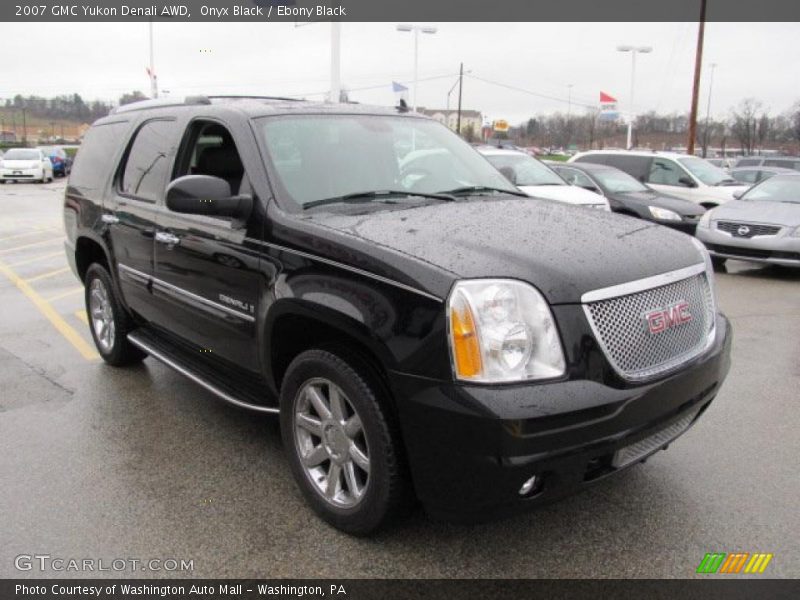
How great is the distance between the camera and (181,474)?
11.9 feet

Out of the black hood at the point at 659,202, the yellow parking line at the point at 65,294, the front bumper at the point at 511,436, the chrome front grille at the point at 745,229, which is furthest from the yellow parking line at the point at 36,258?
the chrome front grille at the point at 745,229

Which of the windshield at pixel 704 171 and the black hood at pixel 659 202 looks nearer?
the black hood at pixel 659 202

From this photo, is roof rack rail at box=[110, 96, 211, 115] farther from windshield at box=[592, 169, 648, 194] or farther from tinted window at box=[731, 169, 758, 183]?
tinted window at box=[731, 169, 758, 183]

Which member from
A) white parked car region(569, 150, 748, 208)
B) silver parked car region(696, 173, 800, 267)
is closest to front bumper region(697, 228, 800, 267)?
silver parked car region(696, 173, 800, 267)

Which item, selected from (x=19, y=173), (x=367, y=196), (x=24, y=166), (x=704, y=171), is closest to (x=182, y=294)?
(x=367, y=196)

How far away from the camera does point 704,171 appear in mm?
13930

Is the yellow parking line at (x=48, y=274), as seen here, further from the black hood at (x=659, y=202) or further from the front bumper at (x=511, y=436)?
the black hood at (x=659, y=202)

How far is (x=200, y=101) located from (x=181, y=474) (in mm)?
2270

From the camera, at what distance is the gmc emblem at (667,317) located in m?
2.76

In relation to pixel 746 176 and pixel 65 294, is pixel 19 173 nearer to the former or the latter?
pixel 65 294

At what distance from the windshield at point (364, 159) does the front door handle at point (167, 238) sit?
0.89m

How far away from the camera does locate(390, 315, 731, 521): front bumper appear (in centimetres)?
240

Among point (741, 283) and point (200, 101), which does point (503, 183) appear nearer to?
point (200, 101)

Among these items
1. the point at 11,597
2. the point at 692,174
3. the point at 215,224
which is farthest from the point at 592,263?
the point at 692,174
